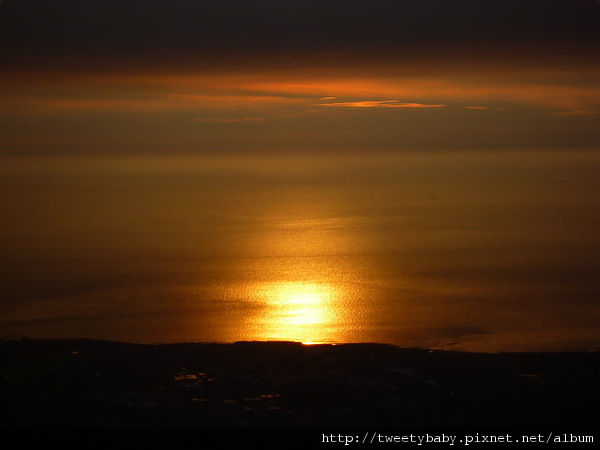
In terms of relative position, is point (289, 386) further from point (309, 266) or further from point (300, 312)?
point (309, 266)

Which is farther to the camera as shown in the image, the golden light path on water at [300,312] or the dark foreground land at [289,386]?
the golden light path on water at [300,312]

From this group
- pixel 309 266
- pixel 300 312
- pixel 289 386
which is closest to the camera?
pixel 289 386

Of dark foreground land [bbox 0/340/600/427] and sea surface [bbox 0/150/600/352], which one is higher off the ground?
sea surface [bbox 0/150/600/352]

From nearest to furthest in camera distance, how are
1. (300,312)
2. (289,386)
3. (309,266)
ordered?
(289,386) → (300,312) → (309,266)

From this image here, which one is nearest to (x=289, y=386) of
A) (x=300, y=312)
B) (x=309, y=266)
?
(x=300, y=312)

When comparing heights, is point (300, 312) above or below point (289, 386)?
above
